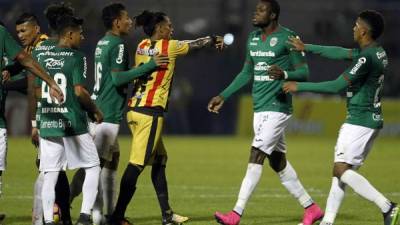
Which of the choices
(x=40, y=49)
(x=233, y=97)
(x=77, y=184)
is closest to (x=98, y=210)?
(x=77, y=184)

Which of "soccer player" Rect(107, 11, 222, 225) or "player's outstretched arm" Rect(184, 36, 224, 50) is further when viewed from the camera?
"player's outstretched arm" Rect(184, 36, 224, 50)

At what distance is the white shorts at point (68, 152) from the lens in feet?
33.2

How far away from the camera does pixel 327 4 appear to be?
3328 cm

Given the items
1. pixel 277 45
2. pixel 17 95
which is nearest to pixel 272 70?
pixel 277 45

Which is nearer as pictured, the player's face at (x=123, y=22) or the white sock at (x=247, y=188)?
the white sock at (x=247, y=188)

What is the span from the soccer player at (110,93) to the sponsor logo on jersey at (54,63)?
1.12m

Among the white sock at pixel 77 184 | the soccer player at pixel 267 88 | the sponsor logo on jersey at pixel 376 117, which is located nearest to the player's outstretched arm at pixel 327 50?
the soccer player at pixel 267 88

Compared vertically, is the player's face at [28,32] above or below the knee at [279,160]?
above

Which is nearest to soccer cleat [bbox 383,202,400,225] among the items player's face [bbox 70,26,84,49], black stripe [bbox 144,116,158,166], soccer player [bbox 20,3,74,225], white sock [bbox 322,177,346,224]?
white sock [bbox 322,177,346,224]

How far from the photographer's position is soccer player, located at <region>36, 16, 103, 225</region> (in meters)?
9.99

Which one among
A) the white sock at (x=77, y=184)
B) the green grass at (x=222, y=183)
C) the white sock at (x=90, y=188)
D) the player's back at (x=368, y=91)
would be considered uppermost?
the player's back at (x=368, y=91)

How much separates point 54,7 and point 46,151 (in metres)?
1.80

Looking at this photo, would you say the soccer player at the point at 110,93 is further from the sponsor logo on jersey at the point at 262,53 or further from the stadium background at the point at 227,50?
the stadium background at the point at 227,50

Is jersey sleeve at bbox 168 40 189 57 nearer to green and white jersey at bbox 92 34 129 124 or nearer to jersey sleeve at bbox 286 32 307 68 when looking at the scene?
green and white jersey at bbox 92 34 129 124
